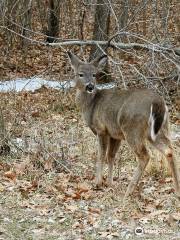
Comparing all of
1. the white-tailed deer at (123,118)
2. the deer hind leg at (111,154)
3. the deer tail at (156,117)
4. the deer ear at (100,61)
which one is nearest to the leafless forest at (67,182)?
the deer hind leg at (111,154)

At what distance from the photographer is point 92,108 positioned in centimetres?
874

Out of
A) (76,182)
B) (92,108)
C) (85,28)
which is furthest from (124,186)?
(85,28)

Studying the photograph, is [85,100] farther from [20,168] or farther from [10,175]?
[10,175]

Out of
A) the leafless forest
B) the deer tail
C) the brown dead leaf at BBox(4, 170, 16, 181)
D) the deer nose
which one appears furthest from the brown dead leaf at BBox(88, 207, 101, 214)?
the deer nose

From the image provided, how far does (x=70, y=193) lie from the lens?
7707 mm

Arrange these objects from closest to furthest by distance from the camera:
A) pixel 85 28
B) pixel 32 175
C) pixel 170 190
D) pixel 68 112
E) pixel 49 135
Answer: pixel 170 190 < pixel 32 175 < pixel 49 135 < pixel 68 112 < pixel 85 28

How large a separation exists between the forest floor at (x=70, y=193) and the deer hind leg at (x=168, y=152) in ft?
0.68

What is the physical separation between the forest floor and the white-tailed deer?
37 centimetres

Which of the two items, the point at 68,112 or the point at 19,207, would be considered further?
the point at 68,112

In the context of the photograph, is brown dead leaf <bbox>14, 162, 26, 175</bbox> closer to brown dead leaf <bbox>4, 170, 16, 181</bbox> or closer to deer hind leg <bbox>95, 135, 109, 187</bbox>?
brown dead leaf <bbox>4, 170, 16, 181</bbox>

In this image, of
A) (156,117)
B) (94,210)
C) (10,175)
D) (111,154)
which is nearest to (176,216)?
(94,210)

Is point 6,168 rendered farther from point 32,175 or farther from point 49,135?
point 49,135

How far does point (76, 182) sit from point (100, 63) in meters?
1.82

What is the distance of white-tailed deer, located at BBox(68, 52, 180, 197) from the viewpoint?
743cm
